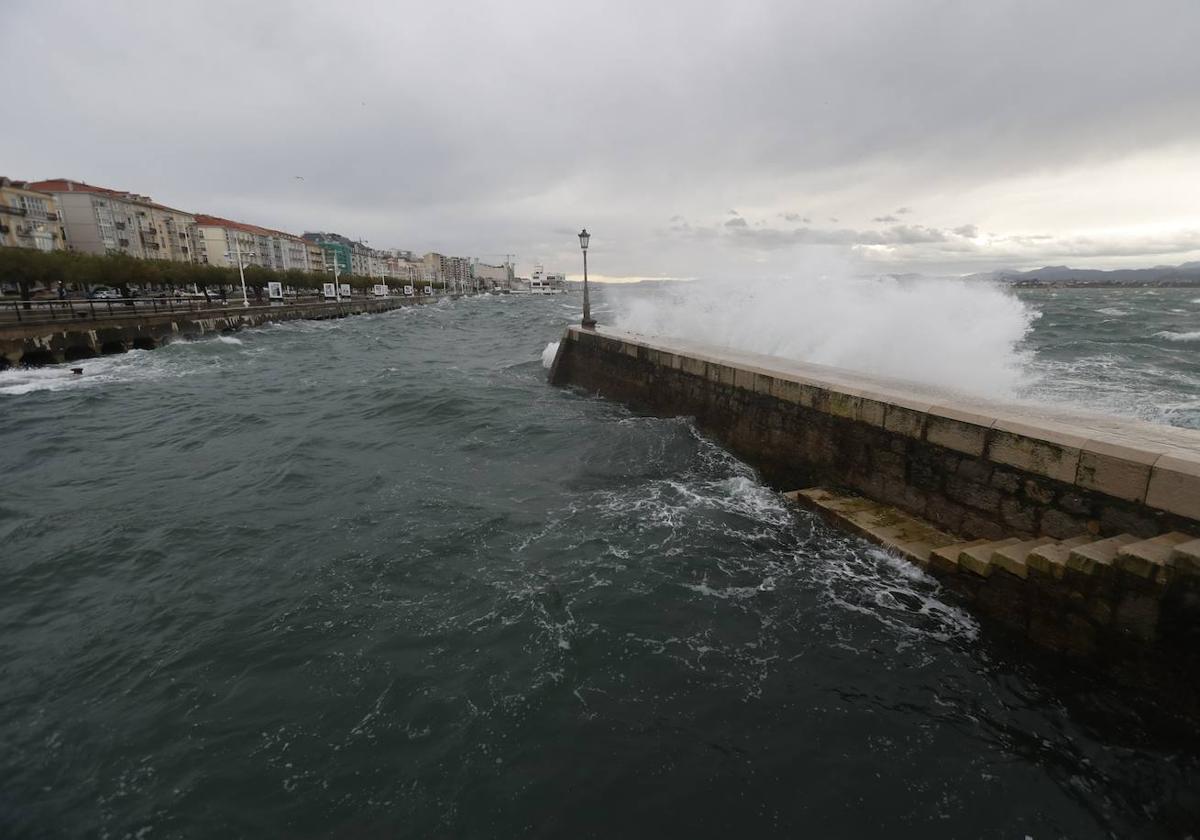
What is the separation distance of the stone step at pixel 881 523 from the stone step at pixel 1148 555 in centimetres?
164

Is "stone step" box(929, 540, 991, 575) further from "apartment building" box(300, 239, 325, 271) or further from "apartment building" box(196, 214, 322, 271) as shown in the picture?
"apartment building" box(300, 239, 325, 271)

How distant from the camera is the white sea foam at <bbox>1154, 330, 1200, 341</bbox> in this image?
2045 cm

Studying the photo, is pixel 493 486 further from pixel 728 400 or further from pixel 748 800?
pixel 748 800

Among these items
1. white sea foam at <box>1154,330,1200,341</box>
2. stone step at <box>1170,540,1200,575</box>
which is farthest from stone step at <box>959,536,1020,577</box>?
white sea foam at <box>1154,330,1200,341</box>

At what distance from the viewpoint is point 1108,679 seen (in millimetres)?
3729

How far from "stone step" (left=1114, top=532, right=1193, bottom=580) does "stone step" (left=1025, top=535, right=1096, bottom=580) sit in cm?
35

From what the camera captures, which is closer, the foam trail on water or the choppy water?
the choppy water

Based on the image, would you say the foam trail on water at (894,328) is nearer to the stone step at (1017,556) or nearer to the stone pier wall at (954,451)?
the stone pier wall at (954,451)

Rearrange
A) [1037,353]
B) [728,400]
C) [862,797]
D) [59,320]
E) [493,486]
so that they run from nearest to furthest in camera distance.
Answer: [862,797], [493,486], [728,400], [1037,353], [59,320]

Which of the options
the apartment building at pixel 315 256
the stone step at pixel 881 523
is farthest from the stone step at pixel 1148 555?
the apartment building at pixel 315 256

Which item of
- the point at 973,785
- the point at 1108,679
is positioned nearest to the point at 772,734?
the point at 973,785

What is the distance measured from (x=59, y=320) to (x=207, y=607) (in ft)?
87.0

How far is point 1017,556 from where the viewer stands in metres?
4.32

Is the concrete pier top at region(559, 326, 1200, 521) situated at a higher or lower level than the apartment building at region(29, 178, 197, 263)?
lower
